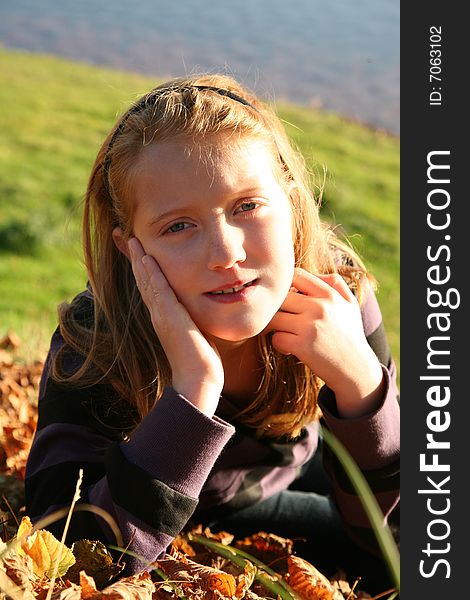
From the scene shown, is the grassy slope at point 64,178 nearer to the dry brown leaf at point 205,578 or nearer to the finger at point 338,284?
the finger at point 338,284

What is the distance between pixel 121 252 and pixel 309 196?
2.28ft

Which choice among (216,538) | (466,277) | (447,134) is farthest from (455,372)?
(216,538)

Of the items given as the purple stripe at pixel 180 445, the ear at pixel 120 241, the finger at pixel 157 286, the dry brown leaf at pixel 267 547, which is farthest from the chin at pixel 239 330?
the dry brown leaf at pixel 267 547

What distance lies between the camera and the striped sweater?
2.39 metres

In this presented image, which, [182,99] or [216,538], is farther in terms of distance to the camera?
[216,538]

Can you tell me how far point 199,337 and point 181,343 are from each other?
0.19 ft

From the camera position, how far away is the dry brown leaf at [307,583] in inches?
96.4

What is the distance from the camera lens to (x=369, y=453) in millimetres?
2777

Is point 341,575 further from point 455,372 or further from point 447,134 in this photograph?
point 447,134

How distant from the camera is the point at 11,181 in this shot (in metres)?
11.2

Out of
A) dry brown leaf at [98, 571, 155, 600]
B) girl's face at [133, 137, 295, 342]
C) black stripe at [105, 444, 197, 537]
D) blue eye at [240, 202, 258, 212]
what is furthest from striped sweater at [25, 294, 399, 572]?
blue eye at [240, 202, 258, 212]

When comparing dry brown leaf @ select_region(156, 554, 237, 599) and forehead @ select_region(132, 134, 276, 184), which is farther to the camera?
forehead @ select_region(132, 134, 276, 184)

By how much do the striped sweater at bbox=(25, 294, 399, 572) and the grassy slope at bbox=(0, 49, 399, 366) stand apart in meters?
2.38

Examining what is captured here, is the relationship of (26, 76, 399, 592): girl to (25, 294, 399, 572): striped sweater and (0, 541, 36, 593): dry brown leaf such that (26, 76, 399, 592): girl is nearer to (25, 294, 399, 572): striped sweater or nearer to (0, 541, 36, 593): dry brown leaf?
(25, 294, 399, 572): striped sweater
